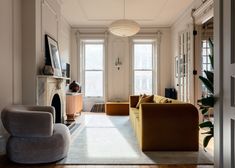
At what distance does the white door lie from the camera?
1333 mm

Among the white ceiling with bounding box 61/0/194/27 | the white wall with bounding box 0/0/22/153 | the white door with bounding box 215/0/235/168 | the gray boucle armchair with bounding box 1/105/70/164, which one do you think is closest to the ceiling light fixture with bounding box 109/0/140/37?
the white ceiling with bounding box 61/0/194/27

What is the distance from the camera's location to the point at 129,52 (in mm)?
8766

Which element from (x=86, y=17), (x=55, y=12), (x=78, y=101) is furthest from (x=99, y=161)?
(x=86, y=17)

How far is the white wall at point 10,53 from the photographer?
11.5 feet

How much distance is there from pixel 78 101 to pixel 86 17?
261 cm

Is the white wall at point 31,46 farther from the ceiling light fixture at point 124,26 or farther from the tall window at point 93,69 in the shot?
the tall window at point 93,69

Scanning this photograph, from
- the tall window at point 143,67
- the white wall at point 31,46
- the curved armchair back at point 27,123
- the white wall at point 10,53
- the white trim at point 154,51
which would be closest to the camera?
the curved armchair back at point 27,123

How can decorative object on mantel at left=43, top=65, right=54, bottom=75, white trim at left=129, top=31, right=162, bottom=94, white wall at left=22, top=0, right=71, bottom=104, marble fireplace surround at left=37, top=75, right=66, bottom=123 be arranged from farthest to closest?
white trim at left=129, top=31, right=162, bottom=94 → decorative object on mantel at left=43, top=65, right=54, bottom=75 → marble fireplace surround at left=37, top=75, right=66, bottom=123 → white wall at left=22, top=0, right=71, bottom=104

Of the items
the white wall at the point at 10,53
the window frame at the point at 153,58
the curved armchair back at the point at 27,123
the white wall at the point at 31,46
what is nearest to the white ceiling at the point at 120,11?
the window frame at the point at 153,58

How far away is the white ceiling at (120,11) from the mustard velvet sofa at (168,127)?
348 cm

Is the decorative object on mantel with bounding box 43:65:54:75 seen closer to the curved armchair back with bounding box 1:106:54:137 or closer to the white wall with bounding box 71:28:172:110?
the curved armchair back with bounding box 1:106:54:137

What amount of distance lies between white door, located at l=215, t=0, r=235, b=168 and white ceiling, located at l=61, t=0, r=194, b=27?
4.89 m

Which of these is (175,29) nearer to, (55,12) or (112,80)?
(112,80)

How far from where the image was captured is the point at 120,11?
691 cm
